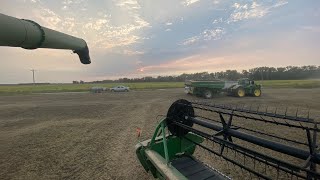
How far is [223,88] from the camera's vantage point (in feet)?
89.9

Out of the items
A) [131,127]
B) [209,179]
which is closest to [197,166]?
[209,179]

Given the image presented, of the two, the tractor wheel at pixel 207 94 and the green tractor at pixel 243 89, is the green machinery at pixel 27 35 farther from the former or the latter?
the green tractor at pixel 243 89

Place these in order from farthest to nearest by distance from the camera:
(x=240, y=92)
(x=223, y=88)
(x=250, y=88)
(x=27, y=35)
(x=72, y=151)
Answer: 1. (x=250, y=88)
2. (x=240, y=92)
3. (x=223, y=88)
4. (x=72, y=151)
5. (x=27, y=35)

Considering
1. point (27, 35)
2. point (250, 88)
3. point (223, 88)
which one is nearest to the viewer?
point (27, 35)

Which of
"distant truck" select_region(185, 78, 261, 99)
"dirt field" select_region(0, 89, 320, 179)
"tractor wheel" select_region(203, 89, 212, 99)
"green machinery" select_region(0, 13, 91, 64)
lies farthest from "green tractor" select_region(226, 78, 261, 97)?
"green machinery" select_region(0, 13, 91, 64)

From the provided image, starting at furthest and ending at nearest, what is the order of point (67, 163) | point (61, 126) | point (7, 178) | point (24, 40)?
1. point (61, 126)
2. point (67, 163)
3. point (7, 178)
4. point (24, 40)

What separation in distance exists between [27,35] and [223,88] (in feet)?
85.6

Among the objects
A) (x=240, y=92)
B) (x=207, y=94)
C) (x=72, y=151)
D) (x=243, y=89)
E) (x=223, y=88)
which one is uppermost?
(x=223, y=88)

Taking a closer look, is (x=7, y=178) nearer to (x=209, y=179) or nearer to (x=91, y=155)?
(x=91, y=155)

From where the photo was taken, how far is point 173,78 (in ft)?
389

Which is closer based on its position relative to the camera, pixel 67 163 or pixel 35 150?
pixel 67 163

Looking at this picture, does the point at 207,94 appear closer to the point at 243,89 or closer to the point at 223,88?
the point at 223,88

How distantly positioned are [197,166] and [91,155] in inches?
156

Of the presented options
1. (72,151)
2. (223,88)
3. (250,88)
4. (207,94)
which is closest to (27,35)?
(72,151)
